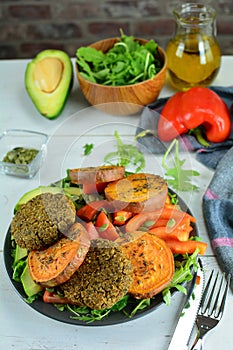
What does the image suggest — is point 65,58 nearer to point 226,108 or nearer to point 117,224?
point 226,108

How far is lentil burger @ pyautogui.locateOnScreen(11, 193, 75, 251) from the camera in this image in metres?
1.01

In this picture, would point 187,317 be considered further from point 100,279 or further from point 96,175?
point 96,175

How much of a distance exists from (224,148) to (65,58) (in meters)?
0.52

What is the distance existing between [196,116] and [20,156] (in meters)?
0.46

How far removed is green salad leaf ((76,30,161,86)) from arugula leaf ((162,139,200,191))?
26 cm

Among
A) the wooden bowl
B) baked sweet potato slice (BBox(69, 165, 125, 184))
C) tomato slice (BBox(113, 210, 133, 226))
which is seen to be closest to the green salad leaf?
the wooden bowl

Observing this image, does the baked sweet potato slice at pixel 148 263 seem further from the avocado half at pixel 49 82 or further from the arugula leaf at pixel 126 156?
the avocado half at pixel 49 82

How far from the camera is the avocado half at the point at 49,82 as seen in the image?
152cm

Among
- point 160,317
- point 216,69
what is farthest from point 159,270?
point 216,69

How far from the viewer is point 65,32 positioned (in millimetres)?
2561

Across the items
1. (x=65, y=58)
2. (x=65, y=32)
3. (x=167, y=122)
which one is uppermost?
(x=65, y=58)

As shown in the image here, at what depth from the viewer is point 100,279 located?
37.1 inches

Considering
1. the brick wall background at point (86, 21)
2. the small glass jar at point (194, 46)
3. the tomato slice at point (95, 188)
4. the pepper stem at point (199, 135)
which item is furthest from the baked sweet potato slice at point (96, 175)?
the brick wall background at point (86, 21)

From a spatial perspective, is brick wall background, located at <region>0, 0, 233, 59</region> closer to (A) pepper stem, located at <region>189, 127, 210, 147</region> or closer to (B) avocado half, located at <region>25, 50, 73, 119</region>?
(B) avocado half, located at <region>25, 50, 73, 119</region>
